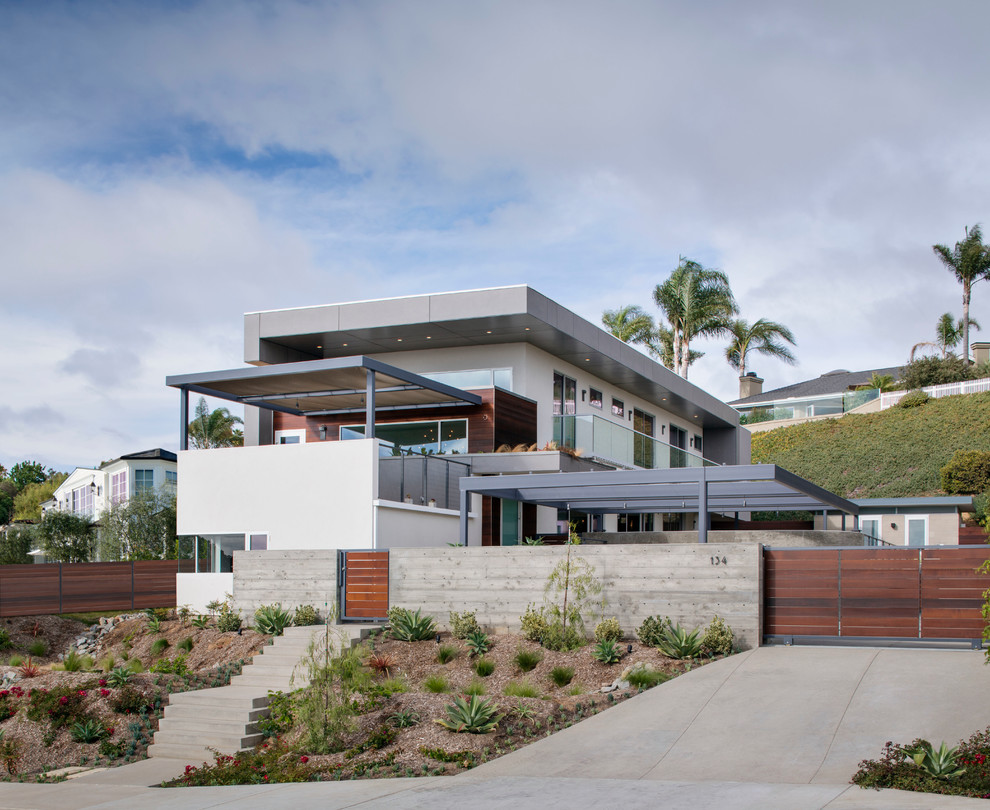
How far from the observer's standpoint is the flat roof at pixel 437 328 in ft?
70.5

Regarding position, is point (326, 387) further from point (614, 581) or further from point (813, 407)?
point (813, 407)

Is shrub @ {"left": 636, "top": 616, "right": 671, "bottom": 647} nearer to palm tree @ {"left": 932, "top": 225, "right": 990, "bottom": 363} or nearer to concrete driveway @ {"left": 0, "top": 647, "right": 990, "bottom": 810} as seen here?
concrete driveway @ {"left": 0, "top": 647, "right": 990, "bottom": 810}

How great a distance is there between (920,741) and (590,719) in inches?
159

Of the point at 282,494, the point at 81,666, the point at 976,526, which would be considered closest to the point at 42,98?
the point at 282,494

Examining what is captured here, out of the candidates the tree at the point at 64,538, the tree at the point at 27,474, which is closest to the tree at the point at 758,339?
the tree at the point at 64,538

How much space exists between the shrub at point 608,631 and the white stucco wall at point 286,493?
6082mm

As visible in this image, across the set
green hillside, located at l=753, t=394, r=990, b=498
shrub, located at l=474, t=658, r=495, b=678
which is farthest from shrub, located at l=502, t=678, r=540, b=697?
green hillside, located at l=753, t=394, r=990, b=498

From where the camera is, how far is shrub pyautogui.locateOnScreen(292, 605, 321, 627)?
17.7 meters

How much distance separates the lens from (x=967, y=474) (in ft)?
117

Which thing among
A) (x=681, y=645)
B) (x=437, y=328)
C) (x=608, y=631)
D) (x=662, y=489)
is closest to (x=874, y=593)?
(x=681, y=645)

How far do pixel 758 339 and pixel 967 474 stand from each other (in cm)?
2124

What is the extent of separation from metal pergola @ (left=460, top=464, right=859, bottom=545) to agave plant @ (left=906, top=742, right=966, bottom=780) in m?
6.06

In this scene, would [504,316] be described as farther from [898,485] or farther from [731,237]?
[898,485]

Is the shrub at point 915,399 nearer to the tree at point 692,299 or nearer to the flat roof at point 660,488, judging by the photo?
the tree at point 692,299
